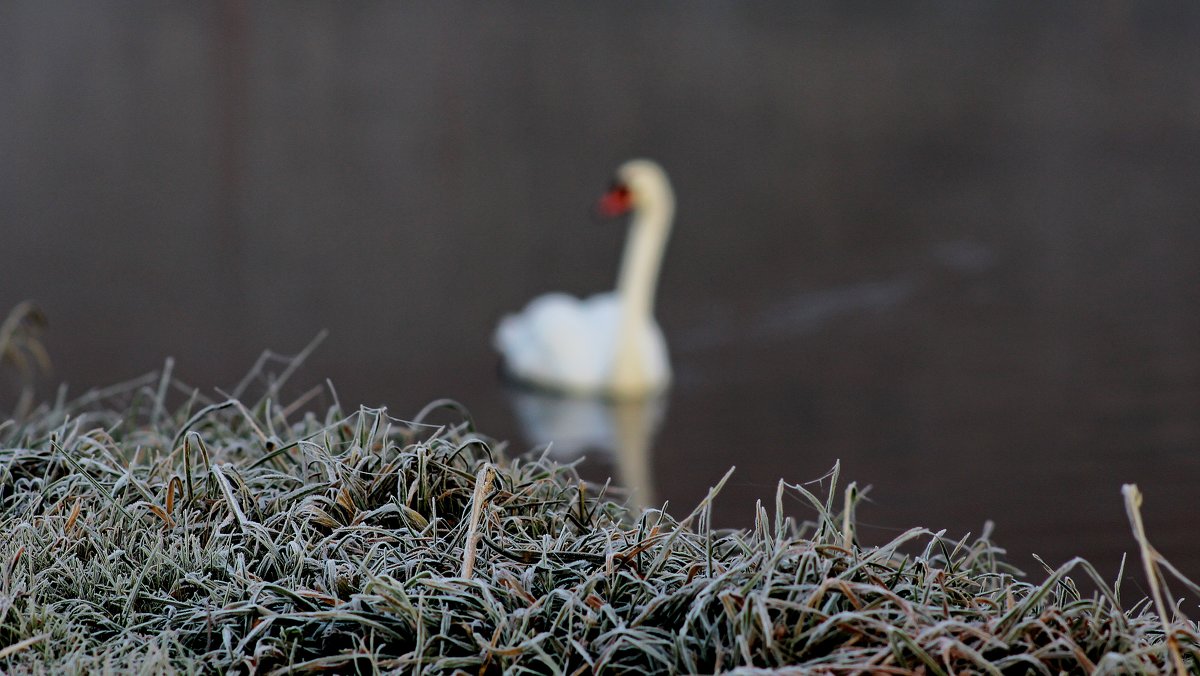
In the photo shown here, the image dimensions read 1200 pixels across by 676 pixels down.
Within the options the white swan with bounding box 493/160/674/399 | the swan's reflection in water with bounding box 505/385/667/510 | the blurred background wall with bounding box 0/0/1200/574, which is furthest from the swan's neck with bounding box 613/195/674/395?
the blurred background wall with bounding box 0/0/1200/574

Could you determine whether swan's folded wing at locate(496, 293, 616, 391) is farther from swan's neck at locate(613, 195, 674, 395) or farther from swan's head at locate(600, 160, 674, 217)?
swan's head at locate(600, 160, 674, 217)

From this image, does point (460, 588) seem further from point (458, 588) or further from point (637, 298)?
point (637, 298)

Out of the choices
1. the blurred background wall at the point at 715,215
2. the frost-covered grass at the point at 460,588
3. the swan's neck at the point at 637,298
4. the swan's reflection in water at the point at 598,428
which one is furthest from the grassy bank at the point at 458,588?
the swan's neck at the point at 637,298

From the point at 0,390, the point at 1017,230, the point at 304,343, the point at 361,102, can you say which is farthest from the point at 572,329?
the point at 361,102

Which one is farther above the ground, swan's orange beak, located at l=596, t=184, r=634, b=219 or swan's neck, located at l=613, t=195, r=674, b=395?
swan's orange beak, located at l=596, t=184, r=634, b=219

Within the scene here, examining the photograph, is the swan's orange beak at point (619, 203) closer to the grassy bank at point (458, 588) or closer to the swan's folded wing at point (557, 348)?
the swan's folded wing at point (557, 348)

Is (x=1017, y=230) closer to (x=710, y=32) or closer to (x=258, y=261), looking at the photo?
(x=258, y=261)

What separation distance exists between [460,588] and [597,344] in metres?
5.68

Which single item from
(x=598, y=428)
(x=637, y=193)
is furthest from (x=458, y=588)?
(x=637, y=193)

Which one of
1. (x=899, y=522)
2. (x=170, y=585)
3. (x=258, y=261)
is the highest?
(x=170, y=585)

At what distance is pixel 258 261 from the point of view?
9812 millimetres

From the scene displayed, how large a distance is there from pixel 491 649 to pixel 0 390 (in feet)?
17.3

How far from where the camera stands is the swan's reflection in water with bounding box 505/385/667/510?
16.2 feet

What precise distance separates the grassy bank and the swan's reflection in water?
234 centimetres
